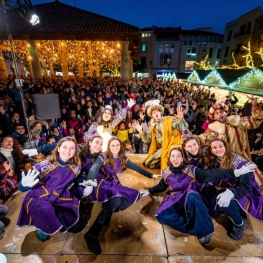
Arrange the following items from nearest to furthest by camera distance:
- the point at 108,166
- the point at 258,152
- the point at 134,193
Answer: the point at 134,193
the point at 108,166
the point at 258,152

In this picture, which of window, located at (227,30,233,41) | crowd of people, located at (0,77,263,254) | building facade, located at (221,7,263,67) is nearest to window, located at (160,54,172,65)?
building facade, located at (221,7,263,67)

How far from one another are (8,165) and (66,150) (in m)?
1.65

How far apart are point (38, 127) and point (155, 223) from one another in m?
4.47

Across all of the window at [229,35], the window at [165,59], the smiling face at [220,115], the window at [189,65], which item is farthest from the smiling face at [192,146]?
the window at [189,65]

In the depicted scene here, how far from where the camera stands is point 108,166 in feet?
9.16

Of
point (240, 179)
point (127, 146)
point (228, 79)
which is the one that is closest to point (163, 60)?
point (228, 79)

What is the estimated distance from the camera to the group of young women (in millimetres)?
2100

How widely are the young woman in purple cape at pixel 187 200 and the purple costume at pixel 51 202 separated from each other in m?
1.24

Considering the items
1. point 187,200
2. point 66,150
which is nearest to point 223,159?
point 187,200

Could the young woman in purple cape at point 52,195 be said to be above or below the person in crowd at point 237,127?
below

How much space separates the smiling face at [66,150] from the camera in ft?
7.70

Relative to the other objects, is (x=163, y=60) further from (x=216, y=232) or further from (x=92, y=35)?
(x=216, y=232)

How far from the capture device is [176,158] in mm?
2455

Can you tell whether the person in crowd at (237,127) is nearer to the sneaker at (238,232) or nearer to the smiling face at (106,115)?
the sneaker at (238,232)
